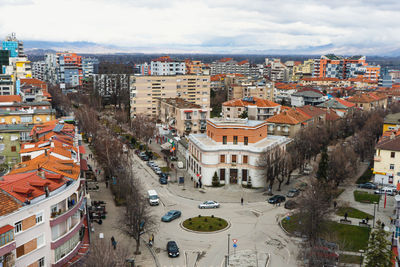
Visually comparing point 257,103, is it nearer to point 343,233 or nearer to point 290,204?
point 290,204

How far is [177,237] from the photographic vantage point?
35125 mm

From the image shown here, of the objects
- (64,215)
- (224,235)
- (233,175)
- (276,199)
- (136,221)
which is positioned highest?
(64,215)

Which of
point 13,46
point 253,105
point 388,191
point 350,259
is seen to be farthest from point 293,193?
point 13,46

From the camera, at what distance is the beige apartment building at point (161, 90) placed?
97.2 m

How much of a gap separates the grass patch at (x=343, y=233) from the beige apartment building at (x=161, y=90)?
61496mm

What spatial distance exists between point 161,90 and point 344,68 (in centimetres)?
11900

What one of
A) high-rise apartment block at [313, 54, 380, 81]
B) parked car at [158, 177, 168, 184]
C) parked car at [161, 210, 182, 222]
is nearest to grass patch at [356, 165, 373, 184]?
parked car at [158, 177, 168, 184]

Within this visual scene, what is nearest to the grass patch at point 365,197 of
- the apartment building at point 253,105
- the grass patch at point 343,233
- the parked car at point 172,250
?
the grass patch at point 343,233

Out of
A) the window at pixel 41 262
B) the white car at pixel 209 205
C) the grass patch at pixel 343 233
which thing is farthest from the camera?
the white car at pixel 209 205

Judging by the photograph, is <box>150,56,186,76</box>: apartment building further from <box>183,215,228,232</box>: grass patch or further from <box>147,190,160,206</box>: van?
<box>183,215,228,232</box>: grass patch

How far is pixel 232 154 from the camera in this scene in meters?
49.8

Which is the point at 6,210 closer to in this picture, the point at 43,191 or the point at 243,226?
the point at 43,191

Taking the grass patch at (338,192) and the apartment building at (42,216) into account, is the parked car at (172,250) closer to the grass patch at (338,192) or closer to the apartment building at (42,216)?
the apartment building at (42,216)

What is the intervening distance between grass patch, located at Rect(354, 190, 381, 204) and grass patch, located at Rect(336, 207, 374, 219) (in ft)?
11.5
